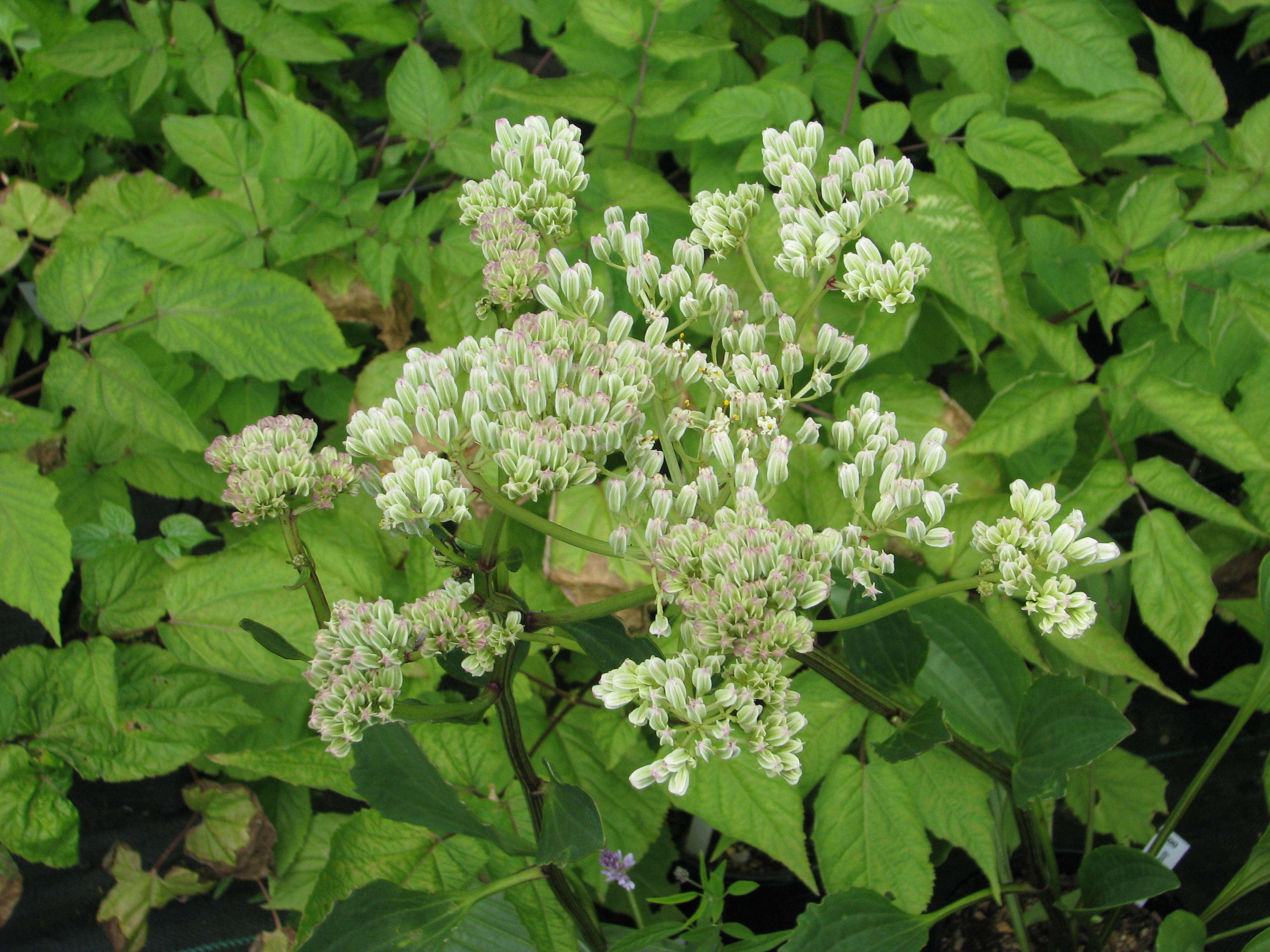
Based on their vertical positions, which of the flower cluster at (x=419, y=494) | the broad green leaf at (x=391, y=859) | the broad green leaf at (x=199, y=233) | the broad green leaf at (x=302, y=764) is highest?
the flower cluster at (x=419, y=494)

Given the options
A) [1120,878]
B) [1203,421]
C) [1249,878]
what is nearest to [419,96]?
[1203,421]

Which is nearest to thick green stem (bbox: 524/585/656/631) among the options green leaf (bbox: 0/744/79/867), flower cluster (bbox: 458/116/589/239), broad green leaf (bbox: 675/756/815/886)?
flower cluster (bbox: 458/116/589/239)

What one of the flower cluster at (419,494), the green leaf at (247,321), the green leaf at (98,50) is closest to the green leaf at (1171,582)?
the flower cluster at (419,494)

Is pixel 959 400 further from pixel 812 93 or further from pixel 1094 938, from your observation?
pixel 1094 938

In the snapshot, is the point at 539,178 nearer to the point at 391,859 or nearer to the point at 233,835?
the point at 391,859

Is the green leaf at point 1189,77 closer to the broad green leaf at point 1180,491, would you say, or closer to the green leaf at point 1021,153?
the green leaf at point 1021,153

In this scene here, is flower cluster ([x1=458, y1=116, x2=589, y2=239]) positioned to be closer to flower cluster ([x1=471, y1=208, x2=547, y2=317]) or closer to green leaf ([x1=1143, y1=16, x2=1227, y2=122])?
flower cluster ([x1=471, y1=208, x2=547, y2=317])
